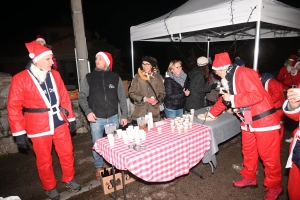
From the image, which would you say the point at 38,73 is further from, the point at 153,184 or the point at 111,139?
the point at 153,184

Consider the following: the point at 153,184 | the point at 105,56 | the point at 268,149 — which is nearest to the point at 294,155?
the point at 268,149

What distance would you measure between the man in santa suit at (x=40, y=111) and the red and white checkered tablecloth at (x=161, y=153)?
75 centimetres

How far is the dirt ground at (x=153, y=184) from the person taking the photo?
3158 mm

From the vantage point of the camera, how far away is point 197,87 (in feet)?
14.2

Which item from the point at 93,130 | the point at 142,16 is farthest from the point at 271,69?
the point at 142,16

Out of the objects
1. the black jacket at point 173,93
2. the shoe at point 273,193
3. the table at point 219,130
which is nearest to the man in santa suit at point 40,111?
the black jacket at point 173,93

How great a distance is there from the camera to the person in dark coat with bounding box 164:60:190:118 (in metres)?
4.14

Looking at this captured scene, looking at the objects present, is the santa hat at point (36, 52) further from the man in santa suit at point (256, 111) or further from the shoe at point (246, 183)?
the shoe at point (246, 183)

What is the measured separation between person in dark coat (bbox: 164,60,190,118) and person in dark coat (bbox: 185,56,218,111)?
0.21 metres

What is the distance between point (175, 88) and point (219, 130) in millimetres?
1318

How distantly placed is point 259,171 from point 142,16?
101ft

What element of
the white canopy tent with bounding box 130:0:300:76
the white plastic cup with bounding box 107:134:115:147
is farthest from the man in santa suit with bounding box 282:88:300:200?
the white plastic cup with bounding box 107:134:115:147

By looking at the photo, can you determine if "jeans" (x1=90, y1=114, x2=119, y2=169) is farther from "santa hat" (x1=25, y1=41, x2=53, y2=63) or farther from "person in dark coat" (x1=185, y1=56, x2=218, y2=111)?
"person in dark coat" (x1=185, y1=56, x2=218, y2=111)

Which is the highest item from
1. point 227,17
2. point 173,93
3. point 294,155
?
point 227,17
